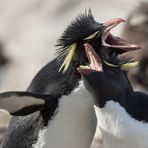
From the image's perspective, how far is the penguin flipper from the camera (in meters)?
3.24

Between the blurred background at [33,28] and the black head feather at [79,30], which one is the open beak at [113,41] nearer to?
the black head feather at [79,30]

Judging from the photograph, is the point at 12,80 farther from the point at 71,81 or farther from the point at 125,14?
the point at 71,81

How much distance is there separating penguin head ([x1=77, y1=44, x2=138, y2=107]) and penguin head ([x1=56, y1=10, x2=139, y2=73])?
41 mm

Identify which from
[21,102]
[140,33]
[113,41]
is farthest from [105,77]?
[140,33]

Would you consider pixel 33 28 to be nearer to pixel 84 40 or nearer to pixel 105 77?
pixel 84 40

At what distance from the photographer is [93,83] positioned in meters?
2.91

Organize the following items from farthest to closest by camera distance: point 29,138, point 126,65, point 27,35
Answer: point 27,35 → point 29,138 → point 126,65

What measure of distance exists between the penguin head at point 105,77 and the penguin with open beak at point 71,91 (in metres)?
0.06

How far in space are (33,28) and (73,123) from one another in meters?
5.42

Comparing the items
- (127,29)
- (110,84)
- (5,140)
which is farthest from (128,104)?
(127,29)

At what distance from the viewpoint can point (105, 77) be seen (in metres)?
2.96

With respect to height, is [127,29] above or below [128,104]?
below

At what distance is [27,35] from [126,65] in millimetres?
5569

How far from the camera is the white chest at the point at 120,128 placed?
295cm
